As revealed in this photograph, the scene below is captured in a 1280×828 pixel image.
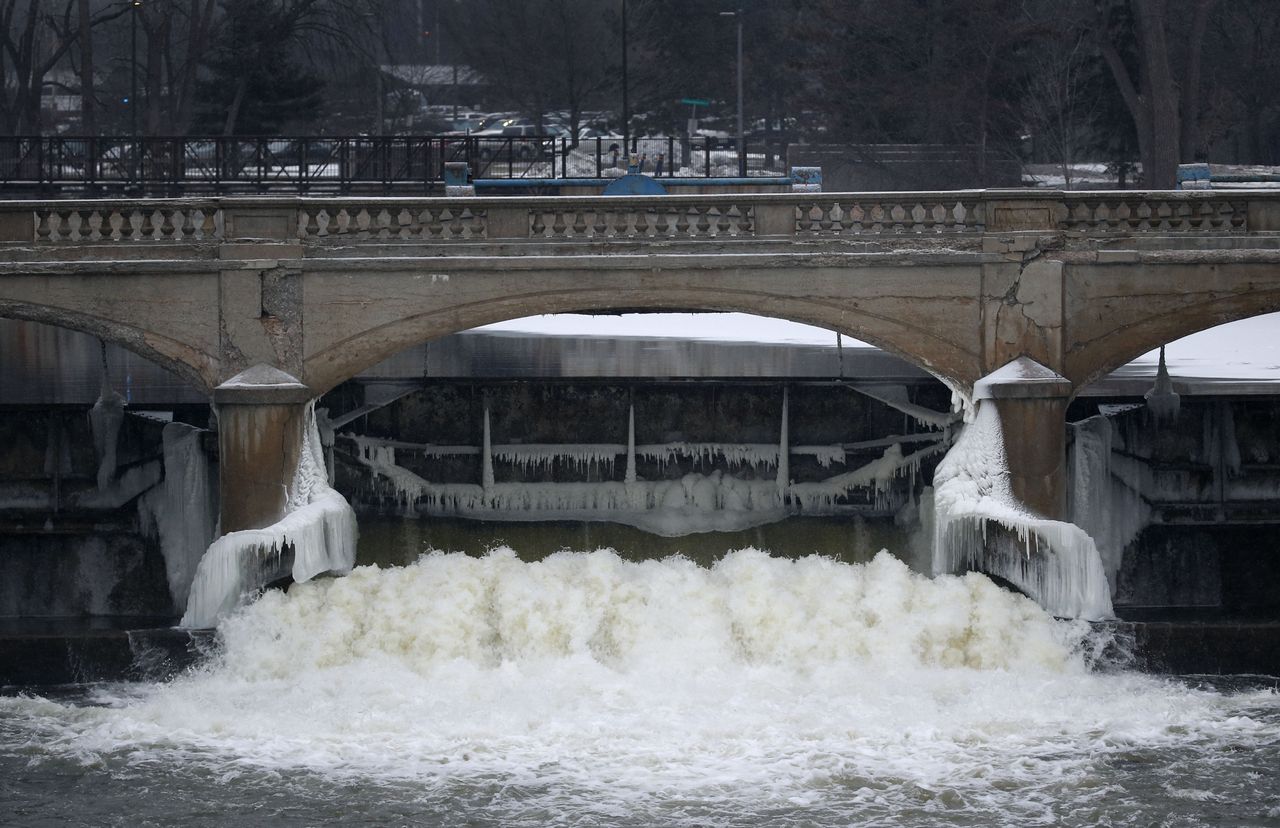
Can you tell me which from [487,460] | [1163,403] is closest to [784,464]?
[487,460]

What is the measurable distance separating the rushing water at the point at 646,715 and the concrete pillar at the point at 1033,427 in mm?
1309

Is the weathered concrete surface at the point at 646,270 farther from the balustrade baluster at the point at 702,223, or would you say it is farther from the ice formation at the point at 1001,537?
the ice formation at the point at 1001,537

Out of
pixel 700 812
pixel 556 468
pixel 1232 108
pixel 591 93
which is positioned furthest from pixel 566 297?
pixel 591 93

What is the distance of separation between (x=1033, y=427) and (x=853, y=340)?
1836 cm

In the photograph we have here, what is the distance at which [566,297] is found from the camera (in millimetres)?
21266

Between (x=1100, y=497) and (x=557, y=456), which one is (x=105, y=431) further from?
(x=1100, y=497)

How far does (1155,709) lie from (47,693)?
1260cm

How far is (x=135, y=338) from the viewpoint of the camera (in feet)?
69.8

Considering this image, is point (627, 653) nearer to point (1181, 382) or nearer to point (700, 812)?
point (700, 812)

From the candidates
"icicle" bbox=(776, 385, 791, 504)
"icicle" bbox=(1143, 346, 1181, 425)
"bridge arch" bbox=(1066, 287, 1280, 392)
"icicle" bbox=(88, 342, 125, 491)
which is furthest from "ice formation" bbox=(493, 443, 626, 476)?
"icicle" bbox=(1143, 346, 1181, 425)

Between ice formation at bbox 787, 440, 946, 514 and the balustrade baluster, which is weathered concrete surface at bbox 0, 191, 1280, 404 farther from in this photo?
ice formation at bbox 787, 440, 946, 514

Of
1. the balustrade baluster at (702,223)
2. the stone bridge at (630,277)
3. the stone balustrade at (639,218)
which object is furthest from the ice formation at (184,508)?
the balustrade baluster at (702,223)

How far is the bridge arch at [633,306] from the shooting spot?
21.2m

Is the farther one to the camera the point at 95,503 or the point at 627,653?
the point at 95,503
